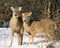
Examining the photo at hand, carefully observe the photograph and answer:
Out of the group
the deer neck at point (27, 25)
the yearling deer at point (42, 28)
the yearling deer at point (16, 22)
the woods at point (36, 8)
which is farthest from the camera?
the woods at point (36, 8)

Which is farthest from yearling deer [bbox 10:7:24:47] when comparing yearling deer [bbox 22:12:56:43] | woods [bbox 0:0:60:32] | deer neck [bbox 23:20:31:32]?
woods [bbox 0:0:60:32]

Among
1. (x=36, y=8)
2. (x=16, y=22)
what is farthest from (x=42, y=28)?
(x=36, y=8)

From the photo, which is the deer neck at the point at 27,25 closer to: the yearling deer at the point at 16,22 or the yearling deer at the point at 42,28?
the yearling deer at the point at 42,28

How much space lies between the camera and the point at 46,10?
51.0 feet

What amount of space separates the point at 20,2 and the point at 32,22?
5370mm

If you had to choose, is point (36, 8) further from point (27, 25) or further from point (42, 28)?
point (27, 25)

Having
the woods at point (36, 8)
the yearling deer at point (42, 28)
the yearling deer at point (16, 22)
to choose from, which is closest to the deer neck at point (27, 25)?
the yearling deer at point (42, 28)

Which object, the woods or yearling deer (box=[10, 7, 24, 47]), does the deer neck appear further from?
the woods

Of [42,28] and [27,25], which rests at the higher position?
[27,25]

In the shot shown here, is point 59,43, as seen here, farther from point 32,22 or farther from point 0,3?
point 0,3

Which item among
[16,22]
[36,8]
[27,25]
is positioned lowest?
[36,8]

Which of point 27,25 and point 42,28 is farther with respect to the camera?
point 42,28

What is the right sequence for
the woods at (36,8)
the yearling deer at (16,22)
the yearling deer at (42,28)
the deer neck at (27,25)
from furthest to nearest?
the woods at (36,8), the yearling deer at (42,28), the deer neck at (27,25), the yearling deer at (16,22)

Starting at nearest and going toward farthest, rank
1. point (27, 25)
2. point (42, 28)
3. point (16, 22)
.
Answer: point (16, 22) < point (27, 25) < point (42, 28)
